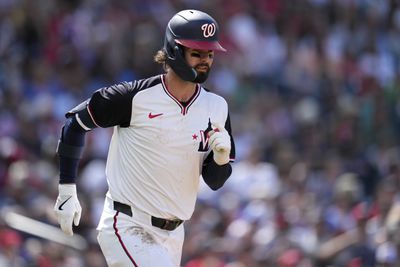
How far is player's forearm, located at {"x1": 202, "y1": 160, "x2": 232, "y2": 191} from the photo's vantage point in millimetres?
6641

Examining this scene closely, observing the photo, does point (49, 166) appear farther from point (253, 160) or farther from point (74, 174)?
point (74, 174)

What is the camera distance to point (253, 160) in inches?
511

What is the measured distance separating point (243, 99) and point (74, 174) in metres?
7.99

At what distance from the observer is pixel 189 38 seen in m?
6.59

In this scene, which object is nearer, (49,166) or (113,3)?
(49,166)

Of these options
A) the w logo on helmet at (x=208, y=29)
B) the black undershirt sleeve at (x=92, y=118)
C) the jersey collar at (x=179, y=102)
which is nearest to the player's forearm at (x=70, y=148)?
the black undershirt sleeve at (x=92, y=118)

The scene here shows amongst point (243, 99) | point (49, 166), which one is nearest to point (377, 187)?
point (243, 99)

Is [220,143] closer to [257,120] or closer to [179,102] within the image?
Result: [179,102]

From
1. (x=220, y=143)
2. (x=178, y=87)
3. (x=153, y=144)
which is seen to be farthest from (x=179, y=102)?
(x=220, y=143)

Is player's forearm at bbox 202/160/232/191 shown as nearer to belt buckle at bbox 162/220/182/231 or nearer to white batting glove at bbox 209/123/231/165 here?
white batting glove at bbox 209/123/231/165

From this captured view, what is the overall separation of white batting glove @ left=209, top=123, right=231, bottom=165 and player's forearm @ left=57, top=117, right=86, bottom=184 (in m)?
0.85

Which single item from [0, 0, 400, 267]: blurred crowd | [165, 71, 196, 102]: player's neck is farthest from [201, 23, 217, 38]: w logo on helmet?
[0, 0, 400, 267]: blurred crowd

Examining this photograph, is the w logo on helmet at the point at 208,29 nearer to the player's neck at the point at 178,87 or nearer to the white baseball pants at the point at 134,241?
the player's neck at the point at 178,87

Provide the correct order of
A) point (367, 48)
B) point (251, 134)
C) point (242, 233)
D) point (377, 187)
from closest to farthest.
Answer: point (242, 233), point (377, 187), point (251, 134), point (367, 48)
